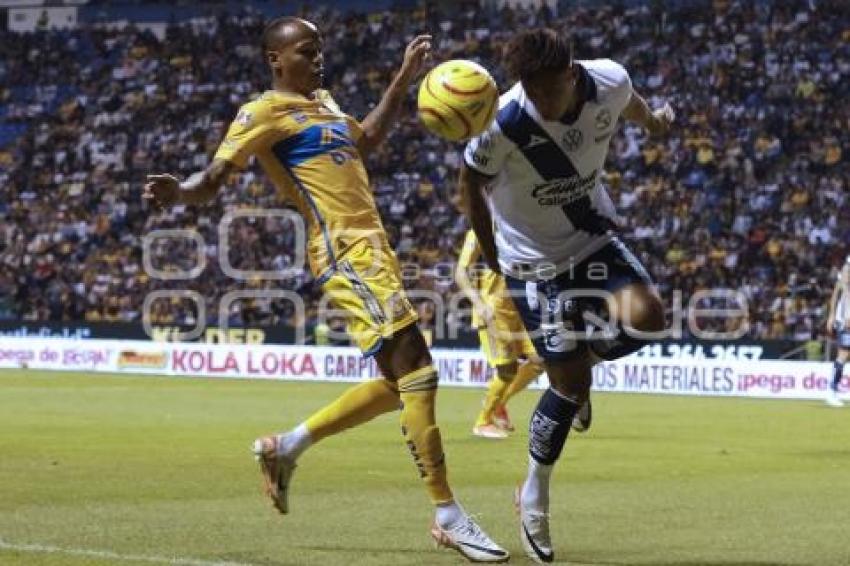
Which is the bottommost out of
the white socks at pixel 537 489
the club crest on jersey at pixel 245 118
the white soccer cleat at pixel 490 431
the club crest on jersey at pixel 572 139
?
the white socks at pixel 537 489

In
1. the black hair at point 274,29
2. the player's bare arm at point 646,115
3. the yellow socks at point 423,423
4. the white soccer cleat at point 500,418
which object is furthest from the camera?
the white soccer cleat at point 500,418

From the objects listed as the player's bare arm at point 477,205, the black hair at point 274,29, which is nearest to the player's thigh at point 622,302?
the player's bare arm at point 477,205

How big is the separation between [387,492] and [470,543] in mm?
3617

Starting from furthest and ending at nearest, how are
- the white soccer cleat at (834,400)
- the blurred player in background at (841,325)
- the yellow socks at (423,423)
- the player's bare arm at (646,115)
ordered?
1. the white soccer cleat at (834,400)
2. the blurred player in background at (841,325)
3. the player's bare arm at (646,115)
4. the yellow socks at (423,423)

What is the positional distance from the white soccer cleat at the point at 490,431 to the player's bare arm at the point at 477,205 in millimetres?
9259

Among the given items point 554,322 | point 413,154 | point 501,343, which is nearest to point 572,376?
point 554,322

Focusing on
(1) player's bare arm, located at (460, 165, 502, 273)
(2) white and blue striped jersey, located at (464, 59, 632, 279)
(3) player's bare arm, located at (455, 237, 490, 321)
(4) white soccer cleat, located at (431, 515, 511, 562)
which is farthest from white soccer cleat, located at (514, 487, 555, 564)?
(3) player's bare arm, located at (455, 237, 490, 321)

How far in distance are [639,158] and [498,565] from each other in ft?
98.4

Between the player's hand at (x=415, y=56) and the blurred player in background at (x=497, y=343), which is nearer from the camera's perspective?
the player's hand at (x=415, y=56)

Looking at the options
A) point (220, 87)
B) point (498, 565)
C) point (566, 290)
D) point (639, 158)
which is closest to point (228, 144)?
point (566, 290)

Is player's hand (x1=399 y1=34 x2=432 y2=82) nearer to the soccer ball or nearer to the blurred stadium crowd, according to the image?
the soccer ball

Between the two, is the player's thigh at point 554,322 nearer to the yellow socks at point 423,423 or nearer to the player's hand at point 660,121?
the yellow socks at point 423,423

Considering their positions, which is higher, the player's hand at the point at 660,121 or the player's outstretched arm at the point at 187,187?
the player's hand at the point at 660,121

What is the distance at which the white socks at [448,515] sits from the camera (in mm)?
8422
